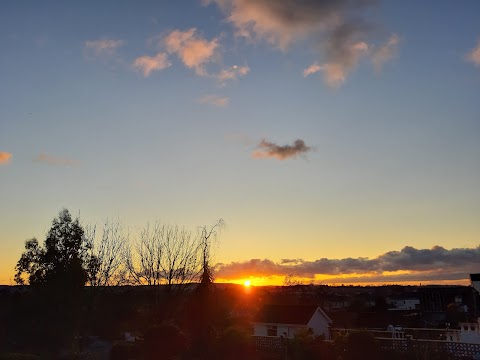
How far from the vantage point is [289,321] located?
127 ft

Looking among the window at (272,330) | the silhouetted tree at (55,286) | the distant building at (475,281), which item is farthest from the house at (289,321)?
the silhouetted tree at (55,286)

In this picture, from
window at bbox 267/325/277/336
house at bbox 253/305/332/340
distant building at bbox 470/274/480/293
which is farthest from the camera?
window at bbox 267/325/277/336

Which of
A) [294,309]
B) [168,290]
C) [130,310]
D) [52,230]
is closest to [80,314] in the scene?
[52,230]

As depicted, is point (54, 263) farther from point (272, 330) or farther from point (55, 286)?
point (272, 330)

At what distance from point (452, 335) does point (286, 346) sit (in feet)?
36.3

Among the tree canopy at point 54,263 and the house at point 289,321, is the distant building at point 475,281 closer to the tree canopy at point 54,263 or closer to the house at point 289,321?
the house at point 289,321

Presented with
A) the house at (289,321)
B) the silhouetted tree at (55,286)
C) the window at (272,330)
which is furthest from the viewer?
the window at (272,330)

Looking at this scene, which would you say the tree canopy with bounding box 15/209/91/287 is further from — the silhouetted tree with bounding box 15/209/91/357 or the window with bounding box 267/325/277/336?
the window with bounding box 267/325/277/336

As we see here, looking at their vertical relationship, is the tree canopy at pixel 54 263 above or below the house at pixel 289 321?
above

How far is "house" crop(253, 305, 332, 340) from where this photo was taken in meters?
38.3

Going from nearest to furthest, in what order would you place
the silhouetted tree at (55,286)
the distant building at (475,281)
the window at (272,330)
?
the silhouetted tree at (55,286), the distant building at (475,281), the window at (272,330)

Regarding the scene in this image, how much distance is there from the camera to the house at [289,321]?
1507 inches

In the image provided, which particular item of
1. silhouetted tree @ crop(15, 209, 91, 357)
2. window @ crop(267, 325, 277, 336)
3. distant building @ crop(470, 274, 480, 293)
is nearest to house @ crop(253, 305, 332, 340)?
window @ crop(267, 325, 277, 336)

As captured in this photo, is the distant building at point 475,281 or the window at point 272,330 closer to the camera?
the distant building at point 475,281
